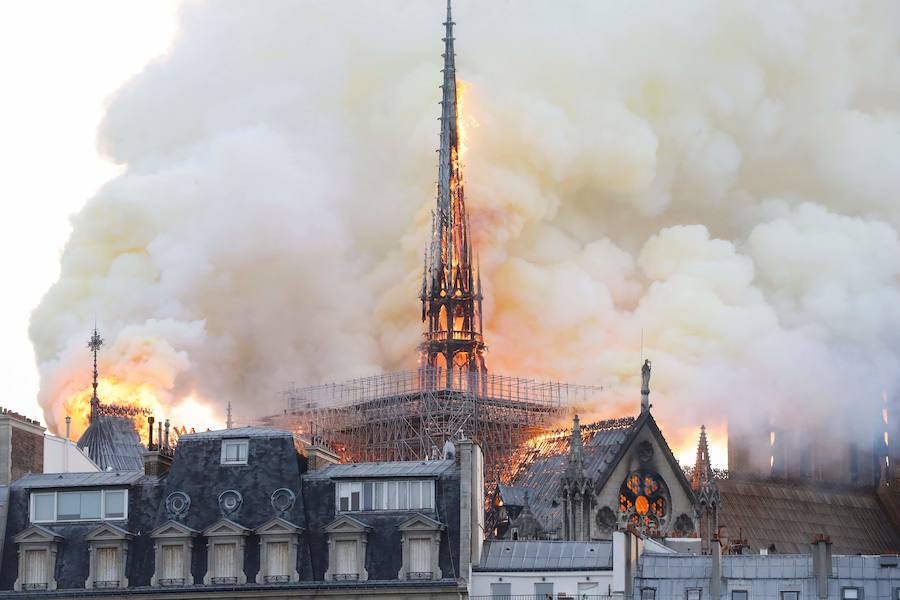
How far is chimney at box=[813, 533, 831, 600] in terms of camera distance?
94.2 m

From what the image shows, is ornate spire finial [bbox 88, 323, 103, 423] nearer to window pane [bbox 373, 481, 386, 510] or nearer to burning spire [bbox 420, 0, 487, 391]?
burning spire [bbox 420, 0, 487, 391]

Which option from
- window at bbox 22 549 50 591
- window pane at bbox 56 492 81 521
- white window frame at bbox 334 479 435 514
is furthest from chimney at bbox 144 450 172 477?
white window frame at bbox 334 479 435 514

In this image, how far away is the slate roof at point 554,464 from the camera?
138 m

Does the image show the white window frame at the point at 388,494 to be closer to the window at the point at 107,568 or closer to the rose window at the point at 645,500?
the window at the point at 107,568

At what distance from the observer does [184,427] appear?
16288 cm

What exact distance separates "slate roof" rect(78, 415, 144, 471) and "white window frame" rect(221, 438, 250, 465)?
54388 millimetres

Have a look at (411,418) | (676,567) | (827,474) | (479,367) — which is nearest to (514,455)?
(411,418)

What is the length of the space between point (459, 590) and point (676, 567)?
23.0 ft

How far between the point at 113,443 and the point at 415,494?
64505 millimetres

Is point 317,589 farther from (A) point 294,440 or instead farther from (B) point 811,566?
(B) point 811,566

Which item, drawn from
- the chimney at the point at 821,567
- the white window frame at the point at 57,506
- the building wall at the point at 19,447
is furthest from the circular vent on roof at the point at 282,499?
the chimney at the point at 821,567

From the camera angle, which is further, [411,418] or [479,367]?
[479,367]

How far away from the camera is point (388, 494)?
9781 cm

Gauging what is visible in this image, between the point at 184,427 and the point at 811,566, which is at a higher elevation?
the point at 184,427
